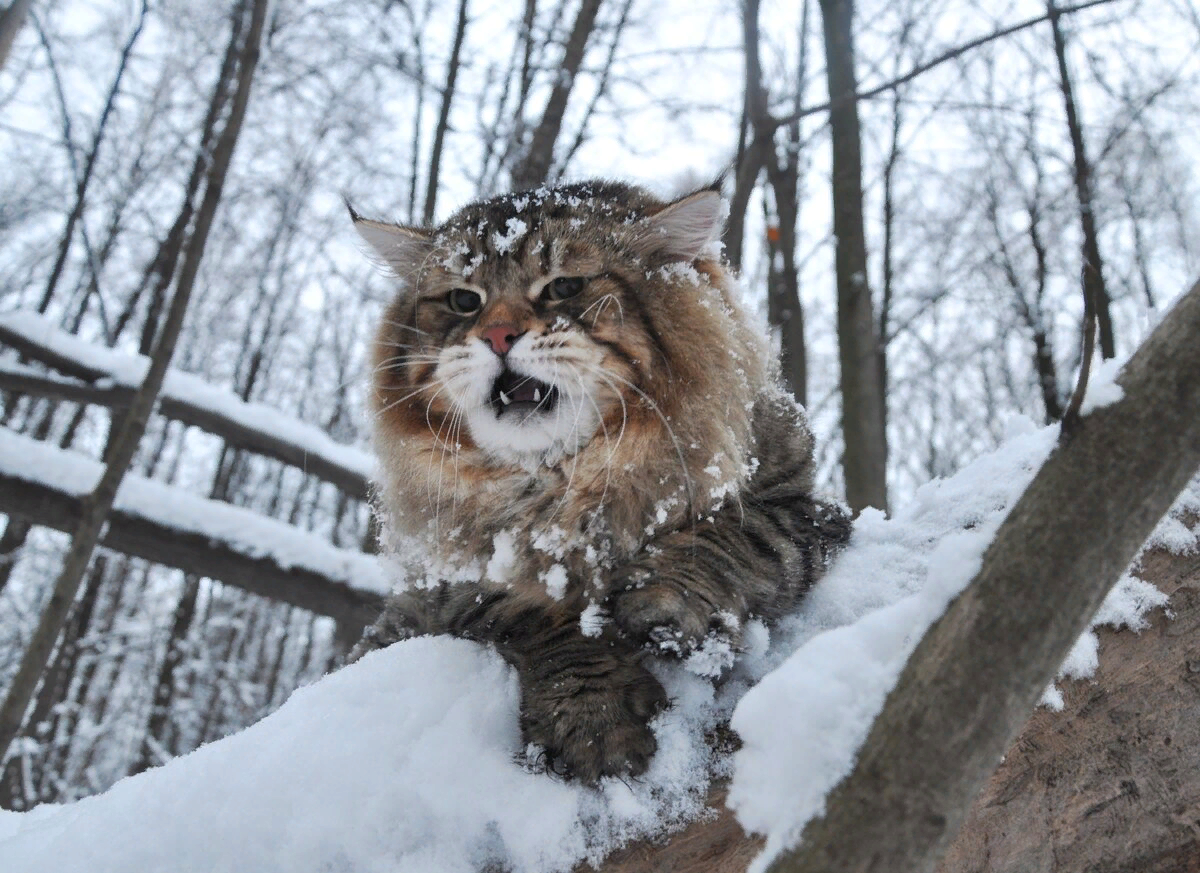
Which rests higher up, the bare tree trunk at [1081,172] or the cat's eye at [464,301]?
the bare tree trunk at [1081,172]

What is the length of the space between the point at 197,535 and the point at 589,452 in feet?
12.6

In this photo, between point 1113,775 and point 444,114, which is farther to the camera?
point 444,114

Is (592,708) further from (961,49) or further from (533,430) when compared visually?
(961,49)

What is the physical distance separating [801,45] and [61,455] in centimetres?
714

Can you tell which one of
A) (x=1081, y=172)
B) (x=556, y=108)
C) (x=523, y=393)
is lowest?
(x=523, y=393)

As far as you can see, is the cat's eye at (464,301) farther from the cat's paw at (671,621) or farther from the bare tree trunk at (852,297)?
the bare tree trunk at (852,297)

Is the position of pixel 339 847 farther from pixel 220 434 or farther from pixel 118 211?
pixel 118 211

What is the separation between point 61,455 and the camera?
480 cm

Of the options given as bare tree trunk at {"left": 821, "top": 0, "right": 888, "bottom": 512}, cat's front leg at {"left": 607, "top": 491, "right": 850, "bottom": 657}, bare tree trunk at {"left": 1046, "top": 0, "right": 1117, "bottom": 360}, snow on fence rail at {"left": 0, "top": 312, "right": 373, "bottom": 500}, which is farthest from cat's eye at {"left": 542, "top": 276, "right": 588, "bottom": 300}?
bare tree trunk at {"left": 1046, "top": 0, "right": 1117, "bottom": 360}

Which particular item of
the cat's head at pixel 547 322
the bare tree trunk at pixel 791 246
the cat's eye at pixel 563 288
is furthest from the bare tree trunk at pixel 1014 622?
the bare tree trunk at pixel 791 246

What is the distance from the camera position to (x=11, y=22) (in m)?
3.34

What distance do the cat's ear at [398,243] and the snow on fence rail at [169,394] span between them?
111 inches

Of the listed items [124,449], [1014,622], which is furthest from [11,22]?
[1014,622]

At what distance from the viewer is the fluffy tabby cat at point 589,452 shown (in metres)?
1.73
